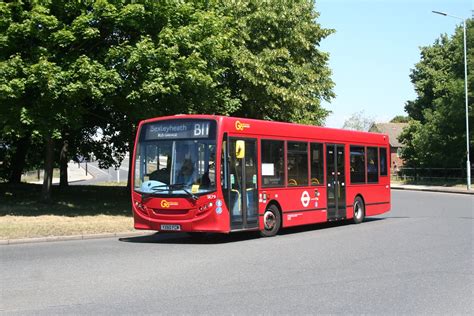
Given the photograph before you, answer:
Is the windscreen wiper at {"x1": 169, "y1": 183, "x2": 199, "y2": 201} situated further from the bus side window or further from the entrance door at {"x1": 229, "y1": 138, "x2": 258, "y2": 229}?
the entrance door at {"x1": 229, "y1": 138, "x2": 258, "y2": 229}

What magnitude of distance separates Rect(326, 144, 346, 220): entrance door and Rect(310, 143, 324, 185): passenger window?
34 centimetres

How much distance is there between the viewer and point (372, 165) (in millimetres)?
19250

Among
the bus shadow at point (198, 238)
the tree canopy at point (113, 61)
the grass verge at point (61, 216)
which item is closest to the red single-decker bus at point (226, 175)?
the bus shadow at point (198, 238)

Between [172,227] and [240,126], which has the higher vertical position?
[240,126]

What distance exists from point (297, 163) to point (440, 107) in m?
35.9

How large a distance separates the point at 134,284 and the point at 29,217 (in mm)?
10880

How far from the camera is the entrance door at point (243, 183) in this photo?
13.4 meters

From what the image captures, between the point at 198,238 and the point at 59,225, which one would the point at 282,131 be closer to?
the point at 198,238

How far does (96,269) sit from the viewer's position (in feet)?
31.2

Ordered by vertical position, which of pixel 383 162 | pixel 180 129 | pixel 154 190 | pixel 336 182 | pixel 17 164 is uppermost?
pixel 180 129

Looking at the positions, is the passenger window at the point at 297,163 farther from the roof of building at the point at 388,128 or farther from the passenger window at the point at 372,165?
the roof of building at the point at 388,128

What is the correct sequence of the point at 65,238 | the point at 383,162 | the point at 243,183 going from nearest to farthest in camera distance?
the point at 243,183
the point at 65,238
the point at 383,162

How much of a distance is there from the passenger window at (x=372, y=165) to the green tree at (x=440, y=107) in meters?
26.1

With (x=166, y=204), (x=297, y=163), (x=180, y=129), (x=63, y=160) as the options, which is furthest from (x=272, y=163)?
(x=63, y=160)
